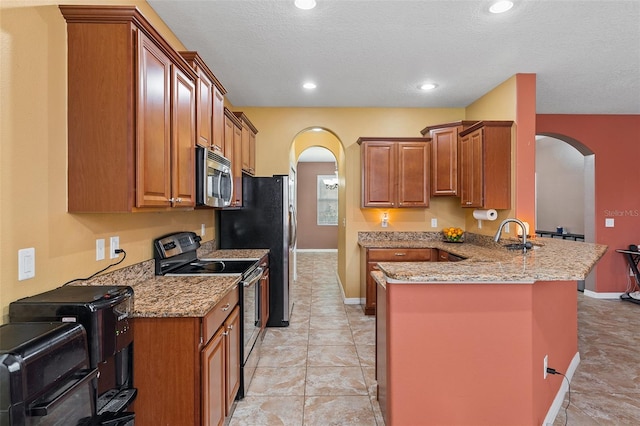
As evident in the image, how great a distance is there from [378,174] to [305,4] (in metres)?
2.40

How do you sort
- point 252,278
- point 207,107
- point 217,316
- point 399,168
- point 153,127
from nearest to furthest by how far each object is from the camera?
point 153,127 → point 217,316 → point 207,107 → point 252,278 → point 399,168

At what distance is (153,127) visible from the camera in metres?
1.67

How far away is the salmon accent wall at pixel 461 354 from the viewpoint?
5.72 feet

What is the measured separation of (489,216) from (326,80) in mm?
2356

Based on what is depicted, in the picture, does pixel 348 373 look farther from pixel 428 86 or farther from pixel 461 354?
pixel 428 86

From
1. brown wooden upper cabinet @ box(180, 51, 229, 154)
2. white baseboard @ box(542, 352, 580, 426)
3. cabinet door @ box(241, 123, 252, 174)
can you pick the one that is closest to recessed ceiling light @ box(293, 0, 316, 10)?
brown wooden upper cabinet @ box(180, 51, 229, 154)

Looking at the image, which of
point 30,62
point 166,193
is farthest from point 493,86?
point 30,62

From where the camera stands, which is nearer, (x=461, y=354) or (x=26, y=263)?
(x=26, y=263)

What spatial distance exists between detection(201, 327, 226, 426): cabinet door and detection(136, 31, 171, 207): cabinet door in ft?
2.61

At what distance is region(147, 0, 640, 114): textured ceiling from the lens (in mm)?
2322

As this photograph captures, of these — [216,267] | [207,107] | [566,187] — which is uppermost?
[207,107]

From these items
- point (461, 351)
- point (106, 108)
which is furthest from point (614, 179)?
point (106, 108)

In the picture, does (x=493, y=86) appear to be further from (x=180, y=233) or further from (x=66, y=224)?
(x=66, y=224)

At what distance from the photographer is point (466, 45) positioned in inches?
110
